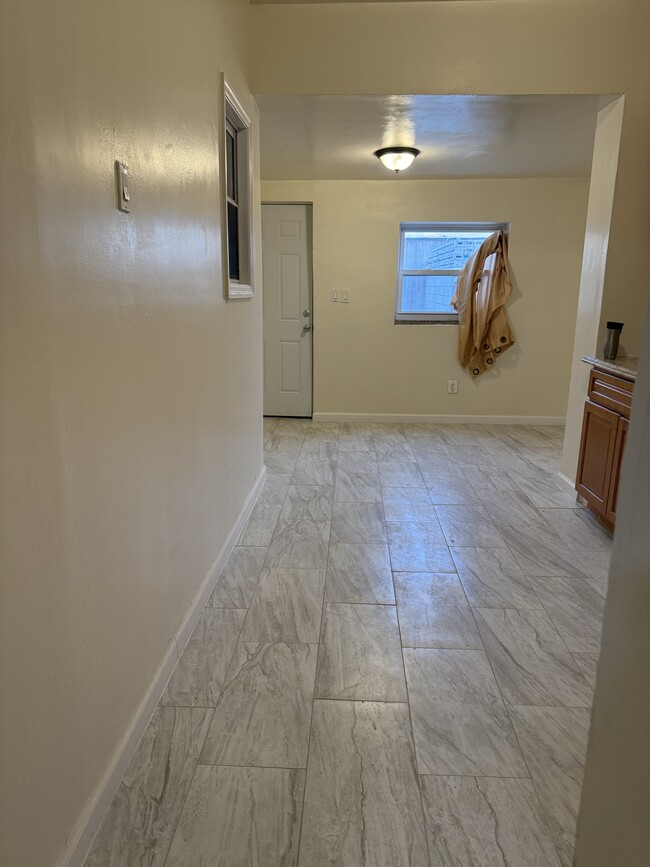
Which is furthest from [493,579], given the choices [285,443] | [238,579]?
[285,443]

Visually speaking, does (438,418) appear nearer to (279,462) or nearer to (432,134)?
(279,462)

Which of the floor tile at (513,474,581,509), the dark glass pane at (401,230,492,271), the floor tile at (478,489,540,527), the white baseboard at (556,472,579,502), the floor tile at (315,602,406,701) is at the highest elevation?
the dark glass pane at (401,230,492,271)

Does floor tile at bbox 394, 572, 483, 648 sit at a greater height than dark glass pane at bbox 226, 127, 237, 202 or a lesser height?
lesser

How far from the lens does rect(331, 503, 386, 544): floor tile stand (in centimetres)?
282

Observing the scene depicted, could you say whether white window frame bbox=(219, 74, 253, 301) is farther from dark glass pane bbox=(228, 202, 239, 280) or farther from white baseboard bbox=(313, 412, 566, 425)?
white baseboard bbox=(313, 412, 566, 425)

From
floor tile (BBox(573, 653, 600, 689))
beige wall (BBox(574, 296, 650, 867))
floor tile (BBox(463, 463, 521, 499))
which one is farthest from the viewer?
floor tile (BBox(463, 463, 521, 499))

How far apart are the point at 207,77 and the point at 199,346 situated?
99cm

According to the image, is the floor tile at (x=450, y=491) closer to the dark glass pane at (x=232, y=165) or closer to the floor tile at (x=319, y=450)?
the floor tile at (x=319, y=450)

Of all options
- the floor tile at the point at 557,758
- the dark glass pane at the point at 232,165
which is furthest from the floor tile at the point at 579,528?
the dark glass pane at the point at 232,165

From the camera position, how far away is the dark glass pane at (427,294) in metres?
5.34

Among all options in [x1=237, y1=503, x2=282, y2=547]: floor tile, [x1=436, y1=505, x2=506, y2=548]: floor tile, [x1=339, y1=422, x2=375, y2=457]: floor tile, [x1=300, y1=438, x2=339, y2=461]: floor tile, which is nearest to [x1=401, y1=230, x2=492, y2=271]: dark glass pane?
[x1=339, y1=422, x2=375, y2=457]: floor tile

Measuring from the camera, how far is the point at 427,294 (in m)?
5.37

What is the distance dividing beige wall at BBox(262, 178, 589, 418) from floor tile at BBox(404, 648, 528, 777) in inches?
147

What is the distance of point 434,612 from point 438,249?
4.03 metres
